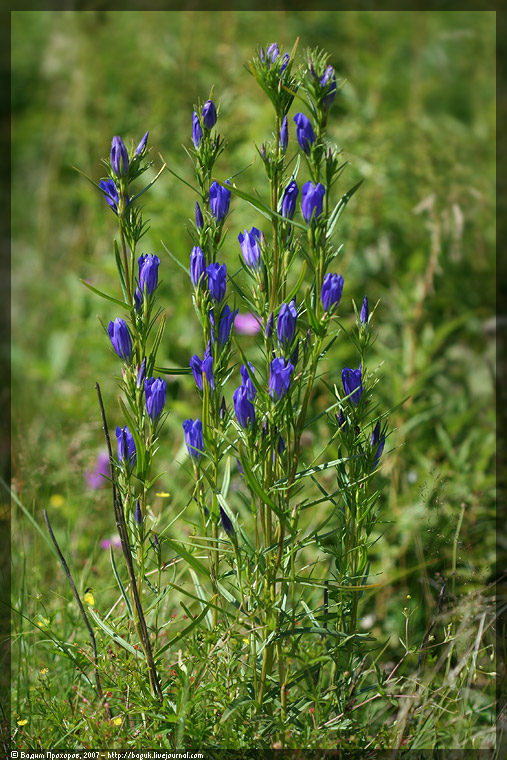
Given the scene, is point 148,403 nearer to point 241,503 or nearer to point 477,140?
point 241,503

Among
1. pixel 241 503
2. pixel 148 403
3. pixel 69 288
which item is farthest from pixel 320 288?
pixel 69 288

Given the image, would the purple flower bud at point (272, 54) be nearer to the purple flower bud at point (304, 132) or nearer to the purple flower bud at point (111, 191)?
the purple flower bud at point (304, 132)

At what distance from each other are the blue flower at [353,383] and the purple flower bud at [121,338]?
14.8 inches

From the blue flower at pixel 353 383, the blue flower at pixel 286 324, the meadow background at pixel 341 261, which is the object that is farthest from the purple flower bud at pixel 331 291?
the meadow background at pixel 341 261

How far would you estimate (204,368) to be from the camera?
1188 millimetres

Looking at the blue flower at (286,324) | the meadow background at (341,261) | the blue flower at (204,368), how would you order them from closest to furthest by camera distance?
the blue flower at (286,324)
the blue flower at (204,368)
the meadow background at (341,261)

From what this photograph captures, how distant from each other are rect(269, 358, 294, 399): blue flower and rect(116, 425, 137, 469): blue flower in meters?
0.27

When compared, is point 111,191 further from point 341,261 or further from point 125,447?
point 341,261

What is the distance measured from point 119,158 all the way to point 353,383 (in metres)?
0.55

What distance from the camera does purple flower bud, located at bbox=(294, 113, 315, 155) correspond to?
1113mm

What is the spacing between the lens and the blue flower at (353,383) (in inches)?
49.0

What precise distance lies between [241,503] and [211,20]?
2.66m

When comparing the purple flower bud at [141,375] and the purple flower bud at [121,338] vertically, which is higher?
the purple flower bud at [121,338]

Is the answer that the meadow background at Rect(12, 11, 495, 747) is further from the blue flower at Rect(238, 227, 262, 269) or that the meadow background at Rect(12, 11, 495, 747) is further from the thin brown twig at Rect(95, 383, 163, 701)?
the blue flower at Rect(238, 227, 262, 269)
